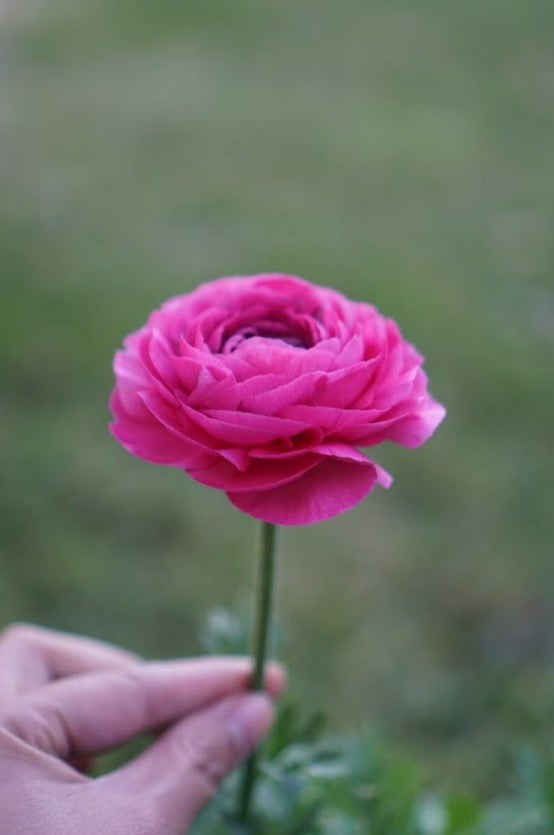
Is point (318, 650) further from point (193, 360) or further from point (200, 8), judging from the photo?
point (200, 8)

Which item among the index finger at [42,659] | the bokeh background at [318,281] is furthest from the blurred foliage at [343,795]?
the bokeh background at [318,281]

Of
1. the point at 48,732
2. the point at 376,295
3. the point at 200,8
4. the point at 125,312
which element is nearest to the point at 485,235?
the point at 376,295

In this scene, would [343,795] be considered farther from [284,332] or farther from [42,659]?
[284,332]

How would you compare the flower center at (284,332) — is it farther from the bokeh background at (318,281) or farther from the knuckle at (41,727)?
the bokeh background at (318,281)

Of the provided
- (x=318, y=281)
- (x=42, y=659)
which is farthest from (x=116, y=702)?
(x=318, y=281)

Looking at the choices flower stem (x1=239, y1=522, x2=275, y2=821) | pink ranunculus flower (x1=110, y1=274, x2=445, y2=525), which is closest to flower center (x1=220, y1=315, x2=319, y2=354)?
pink ranunculus flower (x1=110, y1=274, x2=445, y2=525)

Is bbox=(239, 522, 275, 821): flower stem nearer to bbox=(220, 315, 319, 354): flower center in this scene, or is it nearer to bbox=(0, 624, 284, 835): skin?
bbox=(0, 624, 284, 835): skin
